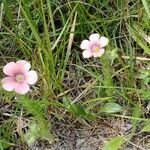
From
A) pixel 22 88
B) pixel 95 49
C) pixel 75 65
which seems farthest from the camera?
pixel 75 65

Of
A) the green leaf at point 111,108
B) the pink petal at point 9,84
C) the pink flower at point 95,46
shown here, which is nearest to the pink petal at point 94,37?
the pink flower at point 95,46

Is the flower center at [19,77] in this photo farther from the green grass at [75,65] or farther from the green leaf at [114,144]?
the green leaf at [114,144]

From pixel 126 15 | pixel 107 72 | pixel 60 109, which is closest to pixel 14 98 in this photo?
pixel 60 109

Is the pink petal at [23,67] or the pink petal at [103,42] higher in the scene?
the pink petal at [103,42]

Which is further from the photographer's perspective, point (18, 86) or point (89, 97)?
point (89, 97)

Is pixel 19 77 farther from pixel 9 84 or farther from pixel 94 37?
pixel 94 37

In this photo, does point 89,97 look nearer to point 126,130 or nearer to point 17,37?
point 126,130

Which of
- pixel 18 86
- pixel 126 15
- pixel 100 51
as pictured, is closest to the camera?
pixel 18 86

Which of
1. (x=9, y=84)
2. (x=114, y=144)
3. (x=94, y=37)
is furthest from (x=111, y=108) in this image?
(x=9, y=84)
